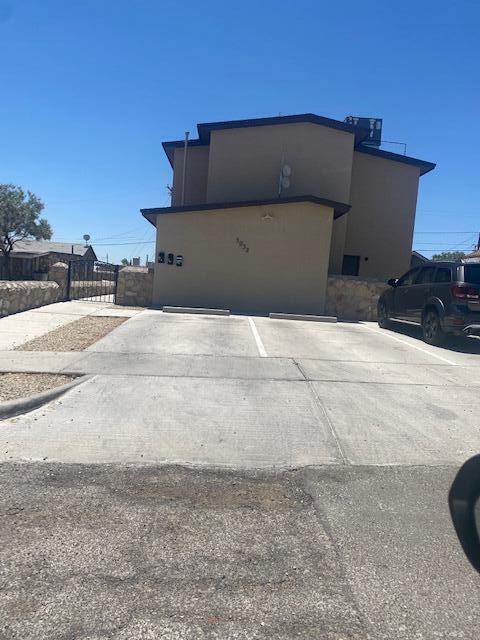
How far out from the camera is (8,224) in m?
46.9

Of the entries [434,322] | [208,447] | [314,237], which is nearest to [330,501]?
[208,447]

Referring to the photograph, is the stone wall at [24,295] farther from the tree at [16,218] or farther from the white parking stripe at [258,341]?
the tree at [16,218]

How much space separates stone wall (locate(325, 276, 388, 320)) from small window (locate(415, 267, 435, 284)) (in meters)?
4.76

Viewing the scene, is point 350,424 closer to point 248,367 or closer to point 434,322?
point 248,367

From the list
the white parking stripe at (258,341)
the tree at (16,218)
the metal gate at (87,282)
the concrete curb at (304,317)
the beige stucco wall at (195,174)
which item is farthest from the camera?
the tree at (16,218)

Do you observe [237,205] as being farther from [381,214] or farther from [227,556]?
[227,556]

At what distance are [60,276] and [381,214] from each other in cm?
1366

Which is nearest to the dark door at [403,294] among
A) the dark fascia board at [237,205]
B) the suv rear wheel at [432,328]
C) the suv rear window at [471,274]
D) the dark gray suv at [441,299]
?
the dark gray suv at [441,299]

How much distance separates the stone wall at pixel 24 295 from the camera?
1245 cm

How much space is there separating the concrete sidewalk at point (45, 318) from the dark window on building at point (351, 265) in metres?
10.7

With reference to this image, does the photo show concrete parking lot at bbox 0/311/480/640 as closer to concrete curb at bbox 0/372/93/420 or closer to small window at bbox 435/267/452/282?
concrete curb at bbox 0/372/93/420

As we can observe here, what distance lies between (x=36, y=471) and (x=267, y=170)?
17.1 m

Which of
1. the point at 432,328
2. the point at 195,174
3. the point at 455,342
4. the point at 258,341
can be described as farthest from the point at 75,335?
the point at 195,174

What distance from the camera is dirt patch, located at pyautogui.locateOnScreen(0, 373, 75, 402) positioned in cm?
644
